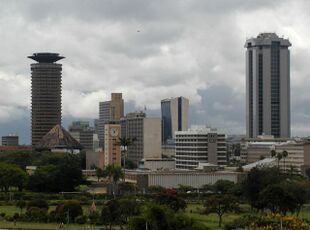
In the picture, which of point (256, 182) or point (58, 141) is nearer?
point (256, 182)

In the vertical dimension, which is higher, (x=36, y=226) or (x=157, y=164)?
(x=157, y=164)

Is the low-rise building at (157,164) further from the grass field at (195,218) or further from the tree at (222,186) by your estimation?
the grass field at (195,218)

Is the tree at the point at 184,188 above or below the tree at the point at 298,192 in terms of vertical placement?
below

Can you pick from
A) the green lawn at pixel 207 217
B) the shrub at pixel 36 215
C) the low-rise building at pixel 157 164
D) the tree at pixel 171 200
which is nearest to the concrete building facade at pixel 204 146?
the low-rise building at pixel 157 164

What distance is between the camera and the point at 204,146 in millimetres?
136875

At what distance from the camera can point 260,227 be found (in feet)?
149

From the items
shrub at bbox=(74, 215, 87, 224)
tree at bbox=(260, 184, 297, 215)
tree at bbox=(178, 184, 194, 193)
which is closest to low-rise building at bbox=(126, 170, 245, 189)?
tree at bbox=(178, 184, 194, 193)

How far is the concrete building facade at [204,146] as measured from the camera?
136m

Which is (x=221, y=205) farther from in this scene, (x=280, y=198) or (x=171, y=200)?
(x=280, y=198)

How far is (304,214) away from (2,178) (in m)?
39.1

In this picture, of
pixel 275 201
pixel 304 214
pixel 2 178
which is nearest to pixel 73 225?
pixel 275 201

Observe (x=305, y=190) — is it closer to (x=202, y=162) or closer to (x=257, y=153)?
(x=202, y=162)

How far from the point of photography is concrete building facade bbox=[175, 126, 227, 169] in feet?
447

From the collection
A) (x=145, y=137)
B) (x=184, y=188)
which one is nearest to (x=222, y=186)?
(x=184, y=188)
